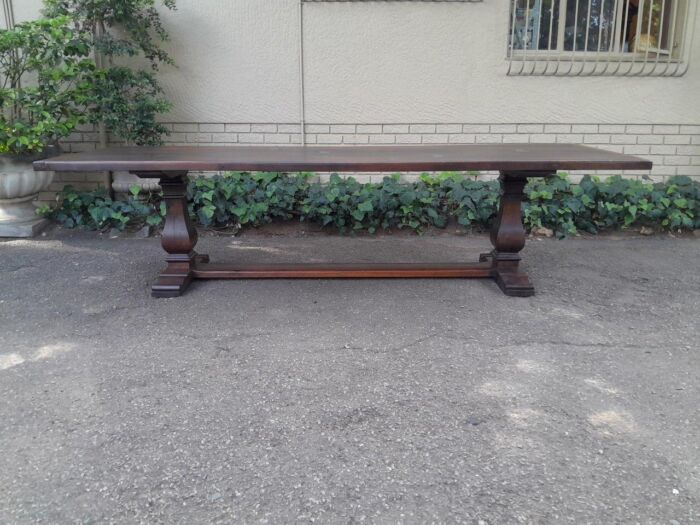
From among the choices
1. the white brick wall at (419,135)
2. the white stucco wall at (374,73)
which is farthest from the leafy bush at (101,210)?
the white stucco wall at (374,73)

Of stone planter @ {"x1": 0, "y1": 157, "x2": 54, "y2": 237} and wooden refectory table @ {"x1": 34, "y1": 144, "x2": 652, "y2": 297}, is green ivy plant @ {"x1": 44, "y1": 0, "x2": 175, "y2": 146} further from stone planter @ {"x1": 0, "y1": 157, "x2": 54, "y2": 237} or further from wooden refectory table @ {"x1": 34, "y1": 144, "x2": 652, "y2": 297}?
wooden refectory table @ {"x1": 34, "y1": 144, "x2": 652, "y2": 297}

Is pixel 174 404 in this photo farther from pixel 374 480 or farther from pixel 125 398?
pixel 374 480

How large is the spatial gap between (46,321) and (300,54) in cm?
318

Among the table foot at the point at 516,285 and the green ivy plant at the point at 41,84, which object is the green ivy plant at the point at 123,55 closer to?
the green ivy plant at the point at 41,84

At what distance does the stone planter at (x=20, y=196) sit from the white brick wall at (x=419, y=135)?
469 mm

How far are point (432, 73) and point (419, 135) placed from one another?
540mm

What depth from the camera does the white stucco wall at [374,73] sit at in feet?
18.1

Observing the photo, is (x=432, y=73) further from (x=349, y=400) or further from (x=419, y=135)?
(x=349, y=400)

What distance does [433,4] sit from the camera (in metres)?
5.52

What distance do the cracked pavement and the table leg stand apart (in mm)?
106

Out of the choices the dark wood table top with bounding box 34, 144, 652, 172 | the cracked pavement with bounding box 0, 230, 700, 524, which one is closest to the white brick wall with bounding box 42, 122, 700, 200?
the cracked pavement with bounding box 0, 230, 700, 524

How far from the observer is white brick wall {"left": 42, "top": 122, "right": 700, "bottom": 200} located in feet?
18.6

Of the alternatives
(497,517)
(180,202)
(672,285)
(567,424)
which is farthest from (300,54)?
(497,517)

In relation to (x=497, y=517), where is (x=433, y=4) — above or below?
above
